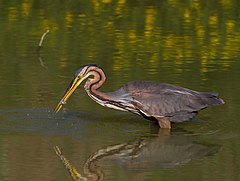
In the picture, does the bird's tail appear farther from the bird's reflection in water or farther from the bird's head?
the bird's head

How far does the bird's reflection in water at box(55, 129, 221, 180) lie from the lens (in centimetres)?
998

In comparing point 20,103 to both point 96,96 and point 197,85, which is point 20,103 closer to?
point 96,96

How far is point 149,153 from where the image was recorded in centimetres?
1072

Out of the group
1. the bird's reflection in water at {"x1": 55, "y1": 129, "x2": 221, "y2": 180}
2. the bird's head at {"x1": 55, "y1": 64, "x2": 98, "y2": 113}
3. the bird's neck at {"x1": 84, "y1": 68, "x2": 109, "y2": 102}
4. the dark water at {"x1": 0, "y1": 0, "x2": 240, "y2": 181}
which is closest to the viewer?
the bird's reflection in water at {"x1": 55, "y1": 129, "x2": 221, "y2": 180}

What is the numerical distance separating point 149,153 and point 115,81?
131 inches

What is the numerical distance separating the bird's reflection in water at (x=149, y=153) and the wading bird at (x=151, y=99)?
412mm

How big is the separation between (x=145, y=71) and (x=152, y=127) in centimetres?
262

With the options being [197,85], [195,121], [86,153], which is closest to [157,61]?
[197,85]

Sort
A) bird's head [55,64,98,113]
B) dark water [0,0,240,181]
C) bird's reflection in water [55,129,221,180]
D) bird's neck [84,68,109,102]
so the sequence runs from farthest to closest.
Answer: bird's neck [84,68,109,102], bird's head [55,64,98,113], dark water [0,0,240,181], bird's reflection in water [55,129,221,180]

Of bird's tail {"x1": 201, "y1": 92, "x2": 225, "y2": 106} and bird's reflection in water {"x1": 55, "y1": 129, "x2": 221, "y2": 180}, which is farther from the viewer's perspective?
bird's tail {"x1": 201, "y1": 92, "x2": 225, "y2": 106}

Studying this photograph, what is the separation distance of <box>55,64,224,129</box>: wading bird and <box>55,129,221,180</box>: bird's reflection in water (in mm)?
412

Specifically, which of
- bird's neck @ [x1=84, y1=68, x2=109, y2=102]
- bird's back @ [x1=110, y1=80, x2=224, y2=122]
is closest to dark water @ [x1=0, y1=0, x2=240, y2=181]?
bird's back @ [x1=110, y1=80, x2=224, y2=122]

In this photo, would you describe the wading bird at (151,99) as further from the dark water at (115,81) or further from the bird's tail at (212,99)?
the dark water at (115,81)

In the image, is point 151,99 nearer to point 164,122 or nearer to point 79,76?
point 164,122
